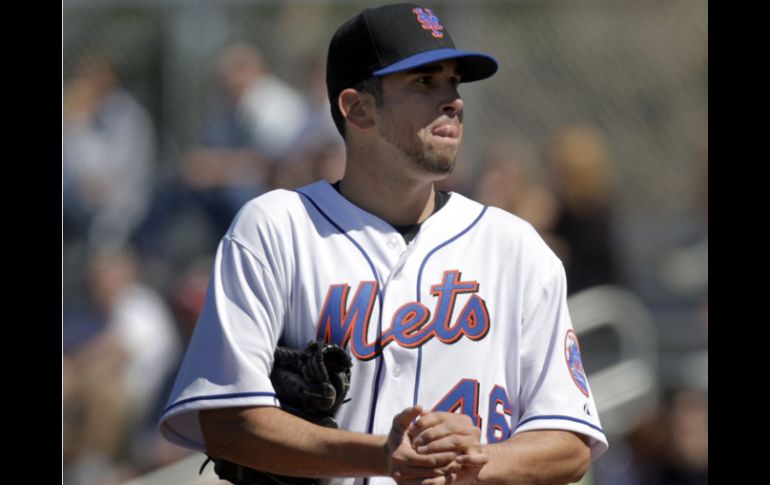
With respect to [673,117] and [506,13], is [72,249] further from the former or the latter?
[673,117]

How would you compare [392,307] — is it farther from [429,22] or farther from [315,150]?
[315,150]

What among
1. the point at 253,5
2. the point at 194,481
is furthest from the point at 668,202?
the point at 194,481

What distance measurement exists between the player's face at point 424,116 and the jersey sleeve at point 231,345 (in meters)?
0.45

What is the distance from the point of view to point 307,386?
289cm

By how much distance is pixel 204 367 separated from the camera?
2.95 meters

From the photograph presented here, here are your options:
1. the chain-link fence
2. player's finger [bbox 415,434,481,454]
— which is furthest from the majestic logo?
the chain-link fence

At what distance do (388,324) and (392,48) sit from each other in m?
0.66

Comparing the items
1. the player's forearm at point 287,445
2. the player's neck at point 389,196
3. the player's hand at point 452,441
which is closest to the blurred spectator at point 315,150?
the player's neck at point 389,196

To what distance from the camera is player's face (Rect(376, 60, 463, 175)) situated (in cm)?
304

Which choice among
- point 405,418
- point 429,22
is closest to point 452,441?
point 405,418

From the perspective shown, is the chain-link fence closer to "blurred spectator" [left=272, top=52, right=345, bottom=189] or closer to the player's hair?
"blurred spectator" [left=272, top=52, right=345, bottom=189]

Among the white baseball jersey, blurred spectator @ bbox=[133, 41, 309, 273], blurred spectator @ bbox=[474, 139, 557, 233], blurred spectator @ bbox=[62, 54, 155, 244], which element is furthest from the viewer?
blurred spectator @ bbox=[62, 54, 155, 244]

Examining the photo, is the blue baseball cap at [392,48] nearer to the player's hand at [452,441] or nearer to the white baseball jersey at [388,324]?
the white baseball jersey at [388,324]
